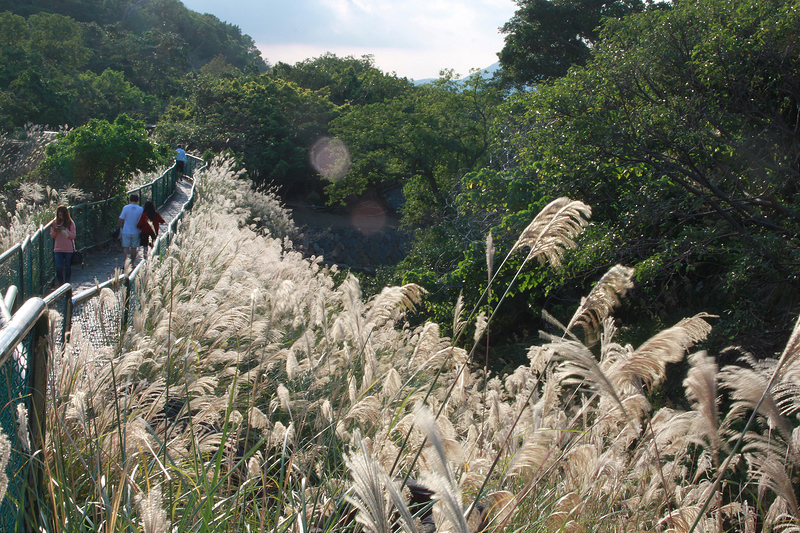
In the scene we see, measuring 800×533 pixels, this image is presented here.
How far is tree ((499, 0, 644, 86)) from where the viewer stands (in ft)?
91.2

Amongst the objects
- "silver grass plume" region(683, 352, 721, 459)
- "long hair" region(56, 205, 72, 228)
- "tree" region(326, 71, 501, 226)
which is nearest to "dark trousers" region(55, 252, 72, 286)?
"long hair" region(56, 205, 72, 228)

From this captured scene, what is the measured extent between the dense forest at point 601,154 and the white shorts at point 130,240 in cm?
599

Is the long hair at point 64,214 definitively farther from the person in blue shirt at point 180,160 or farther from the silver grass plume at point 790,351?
the person in blue shirt at point 180,160

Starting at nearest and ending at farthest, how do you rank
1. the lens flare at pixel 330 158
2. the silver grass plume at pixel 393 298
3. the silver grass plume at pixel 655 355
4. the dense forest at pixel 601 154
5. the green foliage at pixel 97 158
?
the silver grass plume at pixel 655 355, the silver grass plume at pixel 393 298, the dense forest at pixel 601 154, the green foliage at pixel 97 158, the lens flare at pixel 330 158

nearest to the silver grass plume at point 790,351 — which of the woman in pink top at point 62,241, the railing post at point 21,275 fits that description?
the railing post at point 21,275

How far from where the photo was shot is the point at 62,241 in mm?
10211

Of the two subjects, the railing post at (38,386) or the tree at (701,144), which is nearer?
the railing post at (38,386)

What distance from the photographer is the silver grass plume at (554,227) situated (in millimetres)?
2492

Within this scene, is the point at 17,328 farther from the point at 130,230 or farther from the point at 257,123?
the point at 257,123

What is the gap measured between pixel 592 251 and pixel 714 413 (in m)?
8.78

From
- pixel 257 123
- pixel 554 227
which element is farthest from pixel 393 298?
pixel 257 123

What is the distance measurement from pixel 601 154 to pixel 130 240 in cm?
881

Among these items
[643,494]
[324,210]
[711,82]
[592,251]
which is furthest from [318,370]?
[324,210]

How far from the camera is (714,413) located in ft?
5.44
